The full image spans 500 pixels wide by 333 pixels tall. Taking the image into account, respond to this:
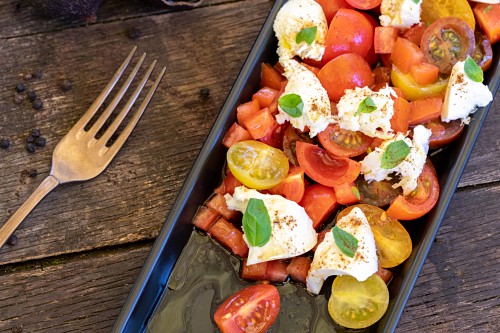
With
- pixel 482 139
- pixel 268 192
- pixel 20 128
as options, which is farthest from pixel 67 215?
pixel 482 139

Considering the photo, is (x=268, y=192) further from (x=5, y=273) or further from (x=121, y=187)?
(x=5, y=273)

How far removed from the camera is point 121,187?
2783mm

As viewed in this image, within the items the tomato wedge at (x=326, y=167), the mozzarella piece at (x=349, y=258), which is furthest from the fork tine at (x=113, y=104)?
the mozzarella piece at (x=349, y=258)

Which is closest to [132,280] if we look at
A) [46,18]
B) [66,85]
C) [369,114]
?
[66,85]

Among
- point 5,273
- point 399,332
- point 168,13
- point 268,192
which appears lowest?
point 399,332

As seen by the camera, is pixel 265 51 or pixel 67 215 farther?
pixel 67 215

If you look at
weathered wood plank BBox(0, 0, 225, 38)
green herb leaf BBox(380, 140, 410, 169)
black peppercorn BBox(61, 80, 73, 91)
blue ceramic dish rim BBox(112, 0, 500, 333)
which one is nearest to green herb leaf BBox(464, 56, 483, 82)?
blue ceramic dish rim BBox(112, 0, 500, 333)

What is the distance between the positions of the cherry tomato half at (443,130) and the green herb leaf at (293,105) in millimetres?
543

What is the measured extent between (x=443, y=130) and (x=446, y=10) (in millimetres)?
517

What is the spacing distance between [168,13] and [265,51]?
0.76 meters

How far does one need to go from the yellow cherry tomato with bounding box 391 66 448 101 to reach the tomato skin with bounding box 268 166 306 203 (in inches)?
21.1

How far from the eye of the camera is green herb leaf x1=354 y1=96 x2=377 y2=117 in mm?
2332

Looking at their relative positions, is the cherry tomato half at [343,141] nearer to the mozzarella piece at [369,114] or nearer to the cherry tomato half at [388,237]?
the mozzarella piece at [369,114]

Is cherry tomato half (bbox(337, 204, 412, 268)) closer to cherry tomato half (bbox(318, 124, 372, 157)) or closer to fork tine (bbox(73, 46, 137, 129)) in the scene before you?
cherry tomato half (bbox(318, 124, 372, 157))
